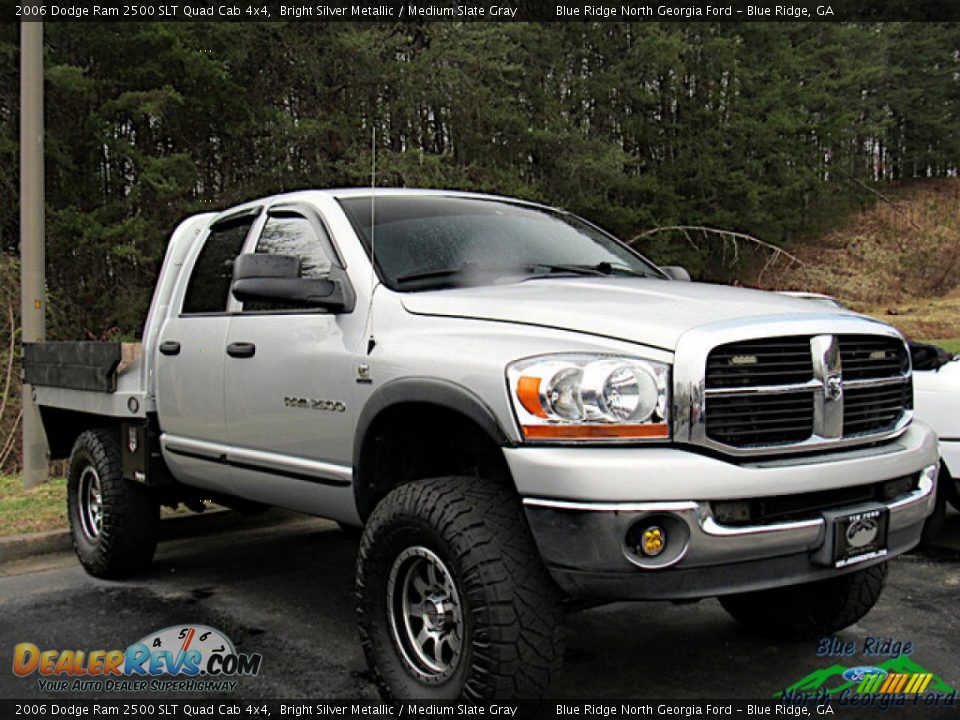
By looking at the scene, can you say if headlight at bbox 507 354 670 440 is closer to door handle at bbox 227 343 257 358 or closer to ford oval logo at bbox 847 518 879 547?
ford oval logo at bbox 847 518 879 547

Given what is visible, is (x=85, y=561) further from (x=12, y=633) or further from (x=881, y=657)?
(x=881, y=657)

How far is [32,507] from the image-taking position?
279 inches

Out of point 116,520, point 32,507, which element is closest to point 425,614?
point 116,520

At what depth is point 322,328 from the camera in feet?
13.2

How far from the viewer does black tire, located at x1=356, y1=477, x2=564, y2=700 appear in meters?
3.01

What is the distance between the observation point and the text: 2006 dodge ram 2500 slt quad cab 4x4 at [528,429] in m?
2.97

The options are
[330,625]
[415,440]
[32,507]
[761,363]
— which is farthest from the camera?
[32,507]

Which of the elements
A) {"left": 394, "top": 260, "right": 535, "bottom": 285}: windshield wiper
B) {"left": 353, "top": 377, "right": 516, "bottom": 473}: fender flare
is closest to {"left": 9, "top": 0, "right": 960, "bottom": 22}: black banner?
{"left": 394, "top": 260, "right": 535, "bottom": 285}: windshield wiper

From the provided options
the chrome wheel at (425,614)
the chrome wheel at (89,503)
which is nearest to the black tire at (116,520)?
the chrome wheel at (89,503)

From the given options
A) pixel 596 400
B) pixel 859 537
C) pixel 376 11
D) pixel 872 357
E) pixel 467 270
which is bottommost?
pixel 859 537


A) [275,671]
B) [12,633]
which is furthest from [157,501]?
[275,671]

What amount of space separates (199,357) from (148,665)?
1462mm

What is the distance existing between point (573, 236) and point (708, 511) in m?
2.11

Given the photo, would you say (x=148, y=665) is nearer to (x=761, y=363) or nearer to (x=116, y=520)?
(x=116, y=520)
